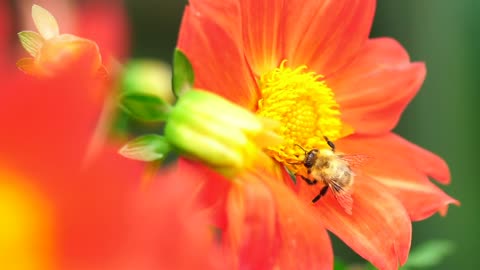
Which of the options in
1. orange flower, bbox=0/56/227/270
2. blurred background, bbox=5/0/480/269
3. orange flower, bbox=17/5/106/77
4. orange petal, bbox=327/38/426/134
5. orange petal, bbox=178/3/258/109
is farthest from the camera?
blurred background, bbox=5/0/480/269

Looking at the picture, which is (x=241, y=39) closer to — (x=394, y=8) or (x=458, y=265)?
(x=394, y=8)

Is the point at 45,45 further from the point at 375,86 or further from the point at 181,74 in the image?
the point at 375,86

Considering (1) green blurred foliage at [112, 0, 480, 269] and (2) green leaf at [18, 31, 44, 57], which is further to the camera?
(1) green blurred foliage at [112, 0, 480, 269]

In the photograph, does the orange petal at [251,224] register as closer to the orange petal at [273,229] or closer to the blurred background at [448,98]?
the orange petal at [273,229]

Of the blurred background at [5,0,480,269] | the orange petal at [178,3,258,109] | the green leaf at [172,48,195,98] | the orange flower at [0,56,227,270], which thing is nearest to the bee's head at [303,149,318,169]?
the orange petal at [178,3,258,109]

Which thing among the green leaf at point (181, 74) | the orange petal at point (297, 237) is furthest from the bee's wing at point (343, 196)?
the green leaf at point (181, 74)

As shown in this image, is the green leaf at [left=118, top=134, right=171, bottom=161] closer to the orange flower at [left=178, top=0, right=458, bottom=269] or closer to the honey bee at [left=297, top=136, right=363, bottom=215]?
the orange flower at [left=178, top=0, right=458, bottom=269]

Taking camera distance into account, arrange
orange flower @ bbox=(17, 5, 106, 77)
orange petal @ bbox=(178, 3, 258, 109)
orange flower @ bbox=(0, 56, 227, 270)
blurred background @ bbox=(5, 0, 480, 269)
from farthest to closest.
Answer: blurred background @ bbox=(5, 0, 480, 269)
orange petal @ bbox=(178, 3, 258, 109)
orange flower @ bbox=(17, 5, 106, 77)
orange flower @ bbox=(0, 56, 227, 270)

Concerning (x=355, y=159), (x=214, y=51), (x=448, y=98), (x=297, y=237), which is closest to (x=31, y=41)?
(x=214, y=51)
